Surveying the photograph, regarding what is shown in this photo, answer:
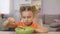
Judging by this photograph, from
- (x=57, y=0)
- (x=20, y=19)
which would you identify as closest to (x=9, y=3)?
(x=20, y=19)

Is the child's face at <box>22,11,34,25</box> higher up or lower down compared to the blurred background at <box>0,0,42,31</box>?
lower down

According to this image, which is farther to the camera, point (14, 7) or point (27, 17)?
point (14, 7)

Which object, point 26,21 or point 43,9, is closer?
point 26,21

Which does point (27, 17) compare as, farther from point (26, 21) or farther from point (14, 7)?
point (14, 7)

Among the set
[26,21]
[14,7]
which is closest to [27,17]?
[26,21]

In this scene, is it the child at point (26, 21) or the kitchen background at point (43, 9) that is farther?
the kitchen background at point (43, 9)

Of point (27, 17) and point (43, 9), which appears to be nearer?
point (27, 17)

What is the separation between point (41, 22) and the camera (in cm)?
66

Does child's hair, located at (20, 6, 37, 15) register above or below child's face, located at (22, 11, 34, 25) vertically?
above

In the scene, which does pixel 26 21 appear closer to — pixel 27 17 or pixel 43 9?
pixel 27 17

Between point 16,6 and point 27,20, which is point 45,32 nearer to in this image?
point 27,20

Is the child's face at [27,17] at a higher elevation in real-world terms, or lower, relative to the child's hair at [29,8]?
lower

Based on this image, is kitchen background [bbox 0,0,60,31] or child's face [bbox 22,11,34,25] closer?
child's face [bbox 22,11,34,25]

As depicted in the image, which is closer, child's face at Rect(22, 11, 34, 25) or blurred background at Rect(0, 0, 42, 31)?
child's face at Rect(22, 11, 34, 25)
